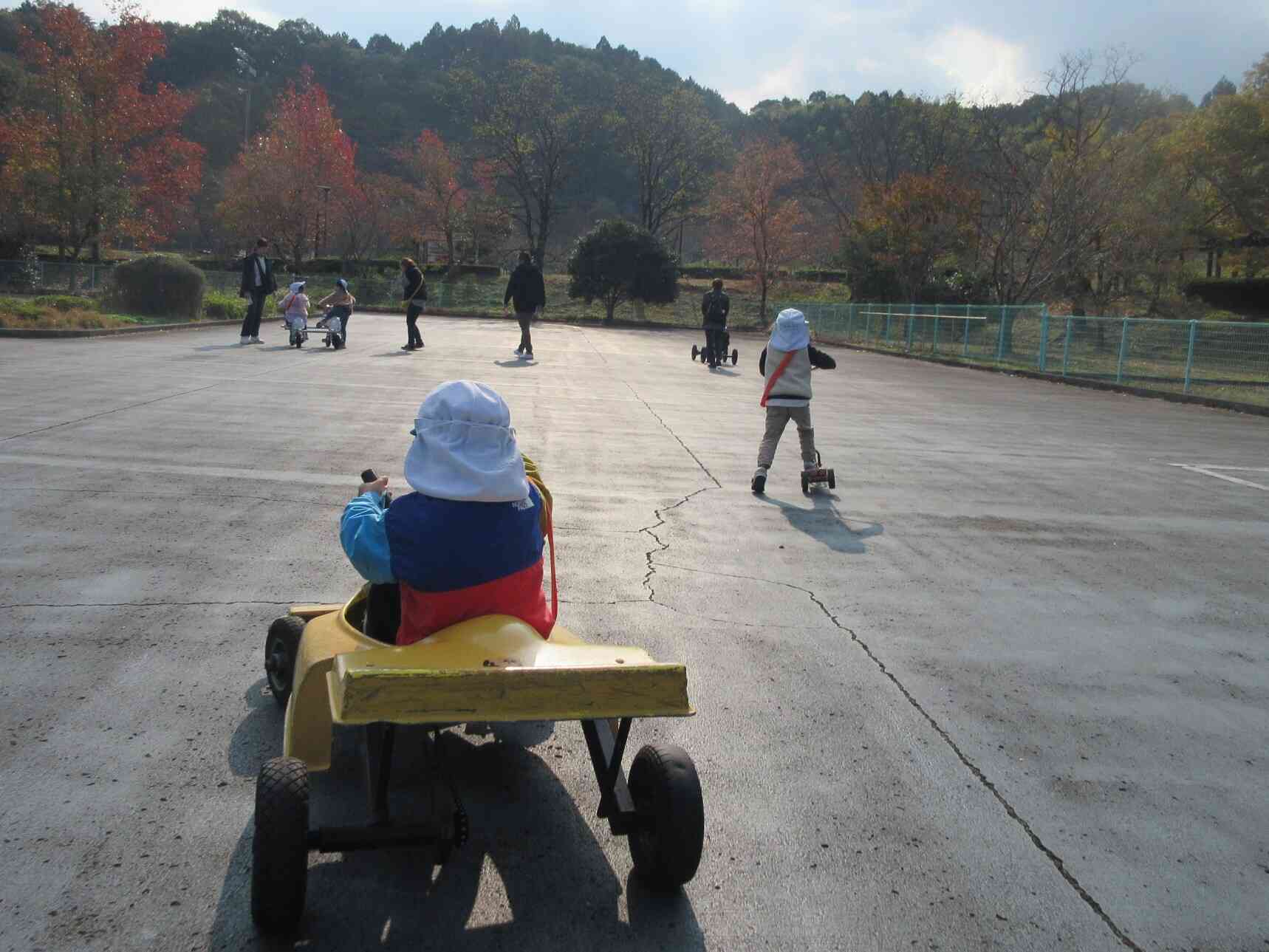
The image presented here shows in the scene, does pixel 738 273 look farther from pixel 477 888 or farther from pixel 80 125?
pixel 477 888

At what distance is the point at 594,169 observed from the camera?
84.6m

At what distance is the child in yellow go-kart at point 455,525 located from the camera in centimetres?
319

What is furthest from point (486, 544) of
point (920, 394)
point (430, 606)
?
point (920, 394)

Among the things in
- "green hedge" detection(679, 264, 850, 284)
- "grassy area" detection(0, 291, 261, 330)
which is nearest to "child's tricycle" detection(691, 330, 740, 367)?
"grassy area" detection(0, 291, 261, 330)

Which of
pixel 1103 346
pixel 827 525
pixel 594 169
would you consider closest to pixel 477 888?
pixel 827 525

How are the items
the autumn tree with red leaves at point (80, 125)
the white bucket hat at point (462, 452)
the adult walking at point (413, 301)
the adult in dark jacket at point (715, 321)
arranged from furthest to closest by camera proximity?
the autumn tree with red leaves at point (80, 125) < the adult in dark jacket at point (715, 321) < the adult walking at point (413, 301) < the white bucket hat at point (462, 452)

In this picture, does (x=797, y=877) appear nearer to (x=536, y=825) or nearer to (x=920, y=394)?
(x=536, y=825)

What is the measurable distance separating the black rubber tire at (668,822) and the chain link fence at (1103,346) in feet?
61.8

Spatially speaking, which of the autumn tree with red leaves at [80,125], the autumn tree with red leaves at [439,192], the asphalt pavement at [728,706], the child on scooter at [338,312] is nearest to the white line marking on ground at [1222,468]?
the asphalt pavement at [728,706]

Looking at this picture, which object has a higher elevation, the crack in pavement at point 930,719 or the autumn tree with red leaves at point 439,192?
the autumn tree with red leaves at point 439,192

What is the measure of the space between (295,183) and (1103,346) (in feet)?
123

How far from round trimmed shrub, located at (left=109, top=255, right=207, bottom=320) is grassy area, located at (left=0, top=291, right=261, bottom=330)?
33 cm

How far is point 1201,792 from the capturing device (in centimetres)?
373

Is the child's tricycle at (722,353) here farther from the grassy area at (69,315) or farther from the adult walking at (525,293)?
the grassy area at (69,315)
